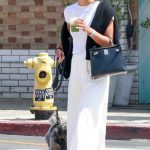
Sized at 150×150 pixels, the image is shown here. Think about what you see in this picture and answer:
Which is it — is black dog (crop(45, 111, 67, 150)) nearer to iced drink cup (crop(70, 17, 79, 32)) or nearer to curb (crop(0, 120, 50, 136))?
iced drink cup (crop(70, 17, 79, 32))

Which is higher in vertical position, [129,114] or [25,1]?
[25,1]

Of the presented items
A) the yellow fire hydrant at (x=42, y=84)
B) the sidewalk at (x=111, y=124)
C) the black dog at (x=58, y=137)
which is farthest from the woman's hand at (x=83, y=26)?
the yellow fire hydrant at (x=42, y=84)

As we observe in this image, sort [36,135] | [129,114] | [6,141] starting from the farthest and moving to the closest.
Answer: [129,114] < [36,135] < [6,141]

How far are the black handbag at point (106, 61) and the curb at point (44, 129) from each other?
15.0 feet

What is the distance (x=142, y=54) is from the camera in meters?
13.4

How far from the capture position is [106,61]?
558cm

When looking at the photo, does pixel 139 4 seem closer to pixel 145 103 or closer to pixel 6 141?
pixel 145 103

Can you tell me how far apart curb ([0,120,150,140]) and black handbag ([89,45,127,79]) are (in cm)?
458

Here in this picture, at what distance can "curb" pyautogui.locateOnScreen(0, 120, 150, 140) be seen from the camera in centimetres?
1009

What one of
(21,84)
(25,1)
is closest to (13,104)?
(21,84)

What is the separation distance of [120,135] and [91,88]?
4.74m

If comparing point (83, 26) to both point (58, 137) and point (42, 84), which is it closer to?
point (58, 137)

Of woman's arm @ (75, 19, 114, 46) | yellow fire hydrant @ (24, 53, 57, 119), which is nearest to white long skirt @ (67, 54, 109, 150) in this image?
woman's arm @ (75, 19, 114, 46)

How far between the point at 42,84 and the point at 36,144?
1.75 meters
